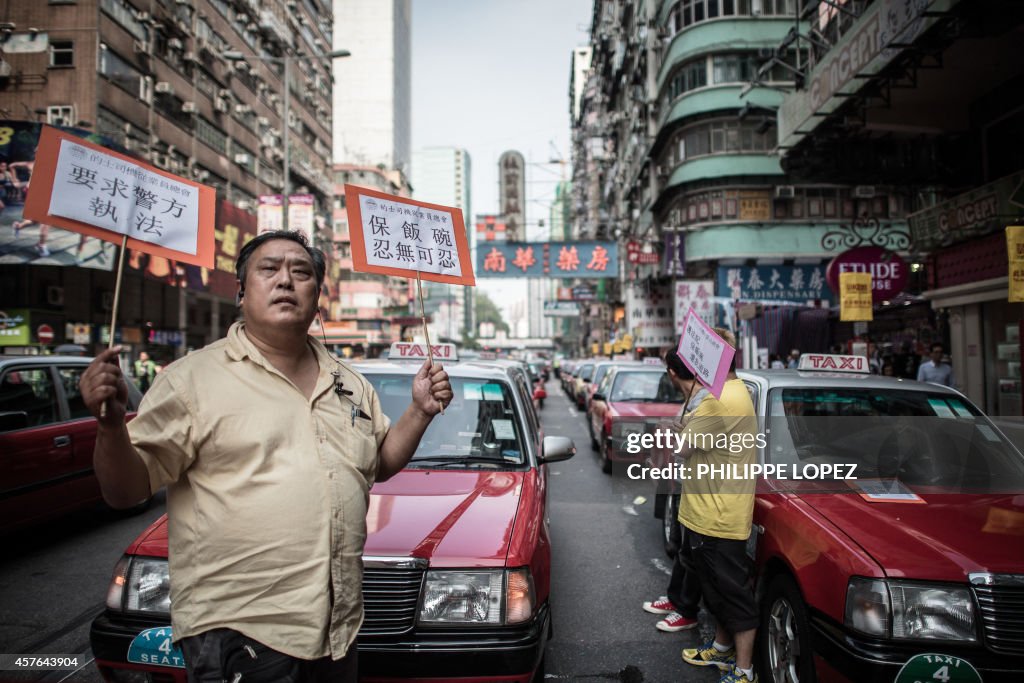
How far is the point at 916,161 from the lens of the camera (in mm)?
11812

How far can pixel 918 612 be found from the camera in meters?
2.47

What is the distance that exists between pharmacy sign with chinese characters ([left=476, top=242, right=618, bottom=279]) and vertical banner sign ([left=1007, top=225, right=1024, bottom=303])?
21359mm

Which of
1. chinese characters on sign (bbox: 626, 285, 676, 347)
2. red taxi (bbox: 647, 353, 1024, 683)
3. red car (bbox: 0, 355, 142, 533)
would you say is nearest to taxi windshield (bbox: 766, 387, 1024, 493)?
red taxi (bbox: 647, 353, 1024, 683)

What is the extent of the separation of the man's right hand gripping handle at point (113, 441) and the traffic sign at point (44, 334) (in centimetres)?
1985

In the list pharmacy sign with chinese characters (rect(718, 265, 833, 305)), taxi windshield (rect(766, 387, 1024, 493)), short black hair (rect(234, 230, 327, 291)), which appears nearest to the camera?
short black hair (rect(234, 230, 327, 291))

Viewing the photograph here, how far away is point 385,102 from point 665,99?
222ft

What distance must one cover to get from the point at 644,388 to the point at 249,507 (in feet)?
29.5

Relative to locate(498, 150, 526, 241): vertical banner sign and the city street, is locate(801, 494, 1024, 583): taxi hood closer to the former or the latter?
the city street

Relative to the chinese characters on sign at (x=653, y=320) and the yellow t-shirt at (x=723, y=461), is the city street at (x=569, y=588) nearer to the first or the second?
the yellow t-shirt at (x=723, y=461)

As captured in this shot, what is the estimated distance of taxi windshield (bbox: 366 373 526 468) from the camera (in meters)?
3.68

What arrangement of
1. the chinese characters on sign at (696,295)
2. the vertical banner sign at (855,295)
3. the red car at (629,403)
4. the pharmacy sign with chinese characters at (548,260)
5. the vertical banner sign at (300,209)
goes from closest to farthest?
the red car at (629,403) → the vertical banner sign at (855,295) → the chinese characters on sign at (696,295) → the vertical banner sign at (300,209) → the pharmacy sign with chinese characters at (548,260)

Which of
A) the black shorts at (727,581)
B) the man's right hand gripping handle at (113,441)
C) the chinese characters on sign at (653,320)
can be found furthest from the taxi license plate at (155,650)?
the chinese characters on sign at (653,320)

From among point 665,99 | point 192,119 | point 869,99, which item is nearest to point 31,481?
point 869,99

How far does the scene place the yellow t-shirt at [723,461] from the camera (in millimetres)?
3293
